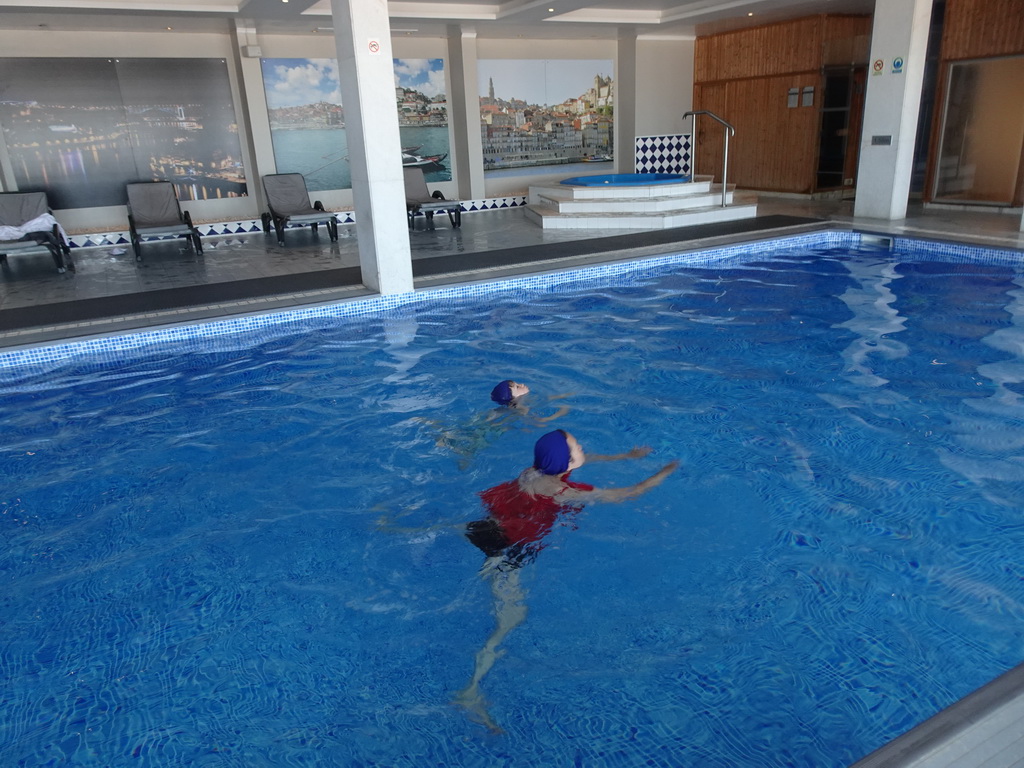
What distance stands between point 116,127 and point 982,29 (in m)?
13.7

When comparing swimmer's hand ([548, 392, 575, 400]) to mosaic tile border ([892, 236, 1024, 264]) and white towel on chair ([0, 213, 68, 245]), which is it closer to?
mosaic tile border ([892, 236, 1024, 264])

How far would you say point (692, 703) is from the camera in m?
2.57

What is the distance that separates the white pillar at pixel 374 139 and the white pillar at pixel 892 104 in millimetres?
7033

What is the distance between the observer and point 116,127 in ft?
39.6

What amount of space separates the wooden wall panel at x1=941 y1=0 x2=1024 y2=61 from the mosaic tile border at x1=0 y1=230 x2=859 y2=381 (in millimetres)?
4071

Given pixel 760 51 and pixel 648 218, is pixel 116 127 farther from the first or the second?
pixel 760 51

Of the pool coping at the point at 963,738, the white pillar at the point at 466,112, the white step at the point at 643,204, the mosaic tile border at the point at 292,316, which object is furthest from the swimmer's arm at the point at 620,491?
the white pillar at the point at 466,112

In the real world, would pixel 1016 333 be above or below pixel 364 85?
below

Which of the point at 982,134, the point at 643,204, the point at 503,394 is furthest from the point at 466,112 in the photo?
the point at 503,394

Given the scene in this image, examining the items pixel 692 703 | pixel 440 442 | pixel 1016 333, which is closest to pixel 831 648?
pixel 692 703

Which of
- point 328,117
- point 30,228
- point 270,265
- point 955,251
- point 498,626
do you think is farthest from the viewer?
point 328,117

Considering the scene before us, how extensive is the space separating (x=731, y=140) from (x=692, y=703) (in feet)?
49.3

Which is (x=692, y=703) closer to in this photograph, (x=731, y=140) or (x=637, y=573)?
(x=637, y=573)

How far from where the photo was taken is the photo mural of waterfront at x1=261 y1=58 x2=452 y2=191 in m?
13.1
